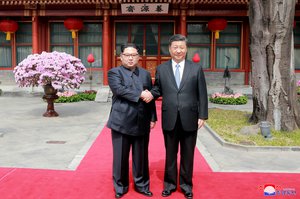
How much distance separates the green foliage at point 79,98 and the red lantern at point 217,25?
554 centimetres

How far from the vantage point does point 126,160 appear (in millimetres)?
4211

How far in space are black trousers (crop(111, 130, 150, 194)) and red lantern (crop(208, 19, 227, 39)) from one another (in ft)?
Result: 37.7

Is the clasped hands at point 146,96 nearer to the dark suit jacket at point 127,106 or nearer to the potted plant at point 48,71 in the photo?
the dark suit jacket at point 127,106

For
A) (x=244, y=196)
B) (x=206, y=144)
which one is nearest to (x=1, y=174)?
(x=244, y=196)

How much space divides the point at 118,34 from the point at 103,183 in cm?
1196

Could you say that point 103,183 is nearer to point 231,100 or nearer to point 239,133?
point 239,133

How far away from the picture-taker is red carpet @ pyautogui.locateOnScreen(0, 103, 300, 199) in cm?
410

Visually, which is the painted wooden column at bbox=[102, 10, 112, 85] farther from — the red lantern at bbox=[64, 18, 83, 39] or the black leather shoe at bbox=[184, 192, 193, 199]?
the black leather shoe at bbox=[184, 192, 193, 199]

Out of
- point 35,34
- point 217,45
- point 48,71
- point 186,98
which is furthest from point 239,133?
point 35,34

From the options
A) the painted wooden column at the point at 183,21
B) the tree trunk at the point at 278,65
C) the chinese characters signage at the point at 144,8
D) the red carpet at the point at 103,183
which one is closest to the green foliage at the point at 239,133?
the tree trunk at the point at 278,65

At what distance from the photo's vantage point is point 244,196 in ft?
13.4

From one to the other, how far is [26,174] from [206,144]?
3.40 meters

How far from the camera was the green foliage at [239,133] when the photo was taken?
6.73 m

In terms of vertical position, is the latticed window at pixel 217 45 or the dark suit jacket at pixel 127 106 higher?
the latticed window at pixel 217 45
